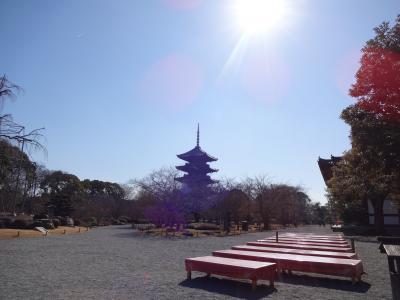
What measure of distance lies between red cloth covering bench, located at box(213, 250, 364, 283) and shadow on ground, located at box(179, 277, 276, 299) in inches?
43.3

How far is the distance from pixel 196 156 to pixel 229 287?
36.9 meters

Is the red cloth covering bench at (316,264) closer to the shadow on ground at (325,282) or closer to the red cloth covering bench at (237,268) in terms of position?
the shadow on ground at (325,282)

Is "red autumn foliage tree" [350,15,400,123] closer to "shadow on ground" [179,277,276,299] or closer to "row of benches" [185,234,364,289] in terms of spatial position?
"row of benches" [185,234,364,289]

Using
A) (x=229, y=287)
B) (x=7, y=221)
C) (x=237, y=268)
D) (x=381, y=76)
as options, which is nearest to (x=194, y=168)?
(x=7, y=221)

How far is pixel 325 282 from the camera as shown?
298 inches

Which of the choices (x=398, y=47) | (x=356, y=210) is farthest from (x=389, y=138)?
(x=356, y=210)

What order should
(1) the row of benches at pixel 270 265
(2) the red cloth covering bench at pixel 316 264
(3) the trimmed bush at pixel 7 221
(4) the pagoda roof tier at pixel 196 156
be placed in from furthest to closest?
(4) the pagoda roof tier at pixel 196 156, (3) the trimmed bush at pixel 7 221, (2) the red cloth covering bench at pixel 316 264, (1) the row of benches at pixel 270 265

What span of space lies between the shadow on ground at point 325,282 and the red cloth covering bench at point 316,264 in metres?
0.19

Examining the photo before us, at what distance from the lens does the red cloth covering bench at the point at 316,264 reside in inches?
281

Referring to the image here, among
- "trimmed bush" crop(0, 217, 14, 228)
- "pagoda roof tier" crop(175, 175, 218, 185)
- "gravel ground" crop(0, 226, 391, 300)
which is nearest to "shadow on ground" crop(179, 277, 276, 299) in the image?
"gravel ground" crop(0, 226, 391, 300)

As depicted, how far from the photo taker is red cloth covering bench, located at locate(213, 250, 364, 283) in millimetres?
7141

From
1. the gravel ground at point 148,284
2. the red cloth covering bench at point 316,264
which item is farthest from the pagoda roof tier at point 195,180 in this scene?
the red cloth covering bench at point 316,264

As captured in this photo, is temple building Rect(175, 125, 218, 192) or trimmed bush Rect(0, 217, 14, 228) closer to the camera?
trimmed bush Rect(0, 217, 14, 228)

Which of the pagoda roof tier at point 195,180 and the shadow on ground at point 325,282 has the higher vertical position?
the pagoda roof tier at point 195,180
